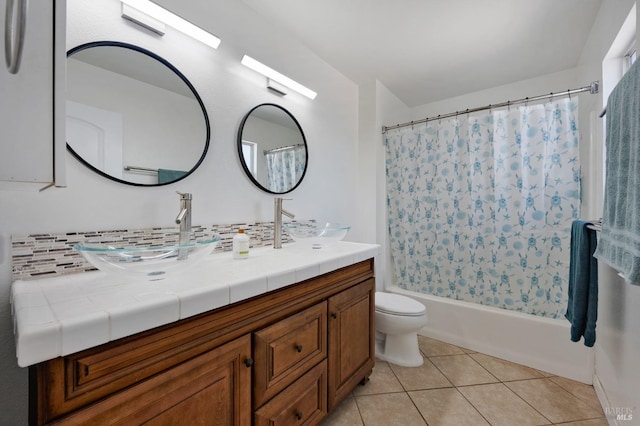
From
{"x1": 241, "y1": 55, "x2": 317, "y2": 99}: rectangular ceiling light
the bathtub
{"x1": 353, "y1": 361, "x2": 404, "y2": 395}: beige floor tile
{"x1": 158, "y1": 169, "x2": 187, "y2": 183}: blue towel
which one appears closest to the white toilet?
{"x1": 353, "y1": 361, "x2": 404, "y2": 395}: beige floor tile

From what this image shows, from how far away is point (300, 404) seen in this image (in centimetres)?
113

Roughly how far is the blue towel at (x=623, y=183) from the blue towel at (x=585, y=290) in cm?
22

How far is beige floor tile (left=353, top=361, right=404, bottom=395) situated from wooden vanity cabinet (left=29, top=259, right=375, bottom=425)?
10.5 inches

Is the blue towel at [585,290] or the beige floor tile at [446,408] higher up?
the blue towel at [585,290]

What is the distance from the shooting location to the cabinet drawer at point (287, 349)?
36.9 inches

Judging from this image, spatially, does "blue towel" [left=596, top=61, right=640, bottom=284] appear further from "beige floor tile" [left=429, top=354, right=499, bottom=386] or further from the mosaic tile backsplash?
the mosaic tile backsplash

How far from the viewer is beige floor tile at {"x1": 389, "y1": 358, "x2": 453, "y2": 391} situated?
1714mm

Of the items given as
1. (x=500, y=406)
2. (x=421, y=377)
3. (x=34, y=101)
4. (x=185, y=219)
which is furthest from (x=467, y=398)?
(x=34, y=101)

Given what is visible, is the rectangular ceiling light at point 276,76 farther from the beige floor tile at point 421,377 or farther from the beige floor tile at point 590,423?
the beige floor tile at point 590,423

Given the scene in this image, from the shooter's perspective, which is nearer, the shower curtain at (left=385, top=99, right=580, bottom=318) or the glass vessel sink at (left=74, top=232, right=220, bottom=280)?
the glass vessel sink at (left=74, top=232, right=220, bottom=280)

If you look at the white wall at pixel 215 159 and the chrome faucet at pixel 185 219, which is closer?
the white wall at pixel 215 159

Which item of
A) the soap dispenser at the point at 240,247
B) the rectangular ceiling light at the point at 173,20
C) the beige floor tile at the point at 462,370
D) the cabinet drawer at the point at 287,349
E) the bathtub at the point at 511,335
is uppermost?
the rectangular ceiling light at the point at 173,20

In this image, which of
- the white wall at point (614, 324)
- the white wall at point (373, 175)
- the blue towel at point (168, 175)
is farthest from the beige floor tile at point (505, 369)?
the blue towel at point (168, 175)

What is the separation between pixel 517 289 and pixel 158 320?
2423 millimetres
